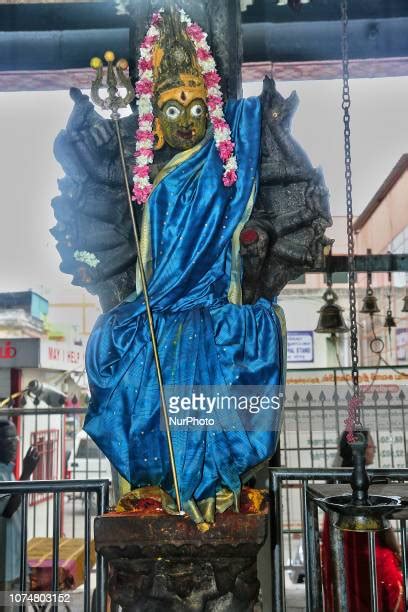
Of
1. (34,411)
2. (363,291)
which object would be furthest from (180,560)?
(363,291)

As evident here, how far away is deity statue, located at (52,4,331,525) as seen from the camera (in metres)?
2.28

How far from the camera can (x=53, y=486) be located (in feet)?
8.45

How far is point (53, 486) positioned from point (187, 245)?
3.69 ft

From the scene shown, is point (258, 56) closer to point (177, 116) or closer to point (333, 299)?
point (177, 116)

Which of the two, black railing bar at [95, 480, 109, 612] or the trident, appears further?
black railing bar at [95, 480, 109, 612]

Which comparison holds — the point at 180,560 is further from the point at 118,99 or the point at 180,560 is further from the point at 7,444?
the point at 7,444

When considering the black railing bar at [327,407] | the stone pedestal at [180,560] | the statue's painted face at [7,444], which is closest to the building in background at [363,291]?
the black railing bar at [327,407]

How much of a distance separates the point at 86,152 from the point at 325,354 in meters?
11.5

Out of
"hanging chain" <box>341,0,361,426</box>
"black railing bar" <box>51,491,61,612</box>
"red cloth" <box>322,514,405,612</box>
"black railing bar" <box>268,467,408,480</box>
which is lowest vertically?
"red cloth" <box>322,514,405,612</box>

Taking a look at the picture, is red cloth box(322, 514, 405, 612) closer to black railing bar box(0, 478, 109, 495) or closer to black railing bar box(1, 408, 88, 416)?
black railing bar box(0, 478, 109, 495)

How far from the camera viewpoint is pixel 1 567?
3.82 m

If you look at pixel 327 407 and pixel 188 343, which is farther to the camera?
pixel 327 407

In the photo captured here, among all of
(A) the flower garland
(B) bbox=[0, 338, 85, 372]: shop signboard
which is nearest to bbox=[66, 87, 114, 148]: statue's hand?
(A) the flower garland

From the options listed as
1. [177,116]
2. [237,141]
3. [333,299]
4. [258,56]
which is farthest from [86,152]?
[333,299]
